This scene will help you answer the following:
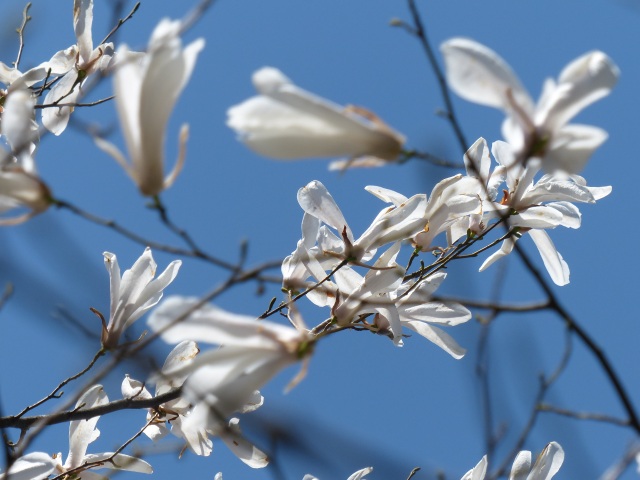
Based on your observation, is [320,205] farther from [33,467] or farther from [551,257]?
[33,467]

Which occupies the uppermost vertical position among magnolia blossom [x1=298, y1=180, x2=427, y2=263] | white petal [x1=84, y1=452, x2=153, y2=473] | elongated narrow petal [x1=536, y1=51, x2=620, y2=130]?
elongated narrow petal [x1=536, y1=51, x2=620, y2=130]

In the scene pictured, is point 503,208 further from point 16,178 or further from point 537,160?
point 16,178

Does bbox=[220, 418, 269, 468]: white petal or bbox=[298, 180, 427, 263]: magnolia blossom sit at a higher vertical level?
bbox=[298, 180, 427, 263]: magnolia blossom

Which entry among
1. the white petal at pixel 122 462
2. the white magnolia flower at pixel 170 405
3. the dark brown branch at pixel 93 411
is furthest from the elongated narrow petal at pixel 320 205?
the white petal at pixel 122 462

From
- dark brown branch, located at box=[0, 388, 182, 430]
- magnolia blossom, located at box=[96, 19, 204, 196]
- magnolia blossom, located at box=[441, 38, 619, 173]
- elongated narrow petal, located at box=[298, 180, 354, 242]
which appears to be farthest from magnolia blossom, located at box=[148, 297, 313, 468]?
elongated narrow petal, located at box=[298, 180, 354, 242]

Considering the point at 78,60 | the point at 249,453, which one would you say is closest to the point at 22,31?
the point at 78,60

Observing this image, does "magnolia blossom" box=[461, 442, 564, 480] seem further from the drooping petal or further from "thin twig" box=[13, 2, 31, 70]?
"thin twig" box=[13, 2, 31, 70]
